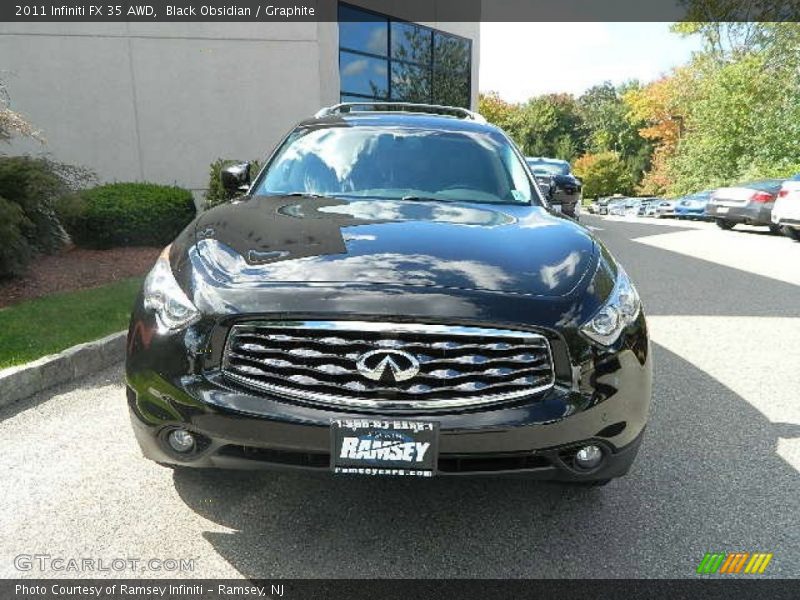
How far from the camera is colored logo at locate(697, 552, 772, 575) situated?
7.68 ft

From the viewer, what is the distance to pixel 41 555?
236cm

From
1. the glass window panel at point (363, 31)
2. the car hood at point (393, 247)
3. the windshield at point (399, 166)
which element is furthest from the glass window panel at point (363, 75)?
the car hood at point (393, 247)

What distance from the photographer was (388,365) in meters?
2.07

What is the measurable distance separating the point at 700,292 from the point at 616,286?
594cm

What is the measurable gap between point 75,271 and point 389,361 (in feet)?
20.7

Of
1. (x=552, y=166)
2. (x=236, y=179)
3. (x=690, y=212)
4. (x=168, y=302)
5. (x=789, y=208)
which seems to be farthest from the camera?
(x=690, y=212)

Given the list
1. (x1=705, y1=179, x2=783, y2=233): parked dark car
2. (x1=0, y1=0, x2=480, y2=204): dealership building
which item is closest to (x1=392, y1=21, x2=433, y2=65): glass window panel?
(x1=0, y1=0, x2=480, y2=204): dealership building

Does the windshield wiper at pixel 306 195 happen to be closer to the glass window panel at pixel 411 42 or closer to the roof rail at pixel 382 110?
the roof rail at pixel 382 110

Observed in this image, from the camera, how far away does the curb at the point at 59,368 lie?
3773mm

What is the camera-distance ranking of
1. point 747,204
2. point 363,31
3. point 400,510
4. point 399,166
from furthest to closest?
point 363,31 < point 747,204 < point 399,166 < point 400,510

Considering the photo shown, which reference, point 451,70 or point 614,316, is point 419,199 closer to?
point 614,316

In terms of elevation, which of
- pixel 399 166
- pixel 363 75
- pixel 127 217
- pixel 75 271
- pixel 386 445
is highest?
pixel 363 75

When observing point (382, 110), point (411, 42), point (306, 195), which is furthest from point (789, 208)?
point (306, 195)

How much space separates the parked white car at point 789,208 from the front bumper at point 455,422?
43.7ft
